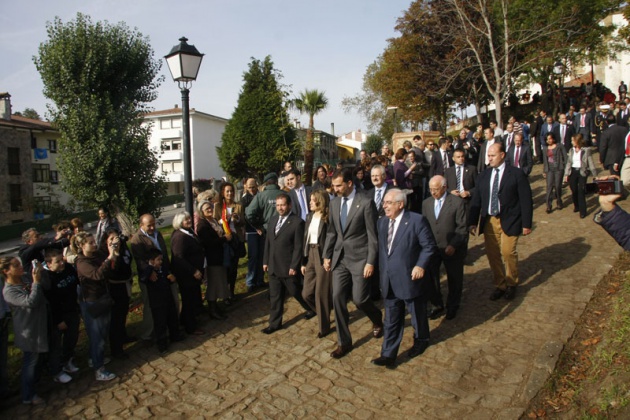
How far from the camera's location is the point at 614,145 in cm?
1088

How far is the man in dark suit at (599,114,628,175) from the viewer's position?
35.4ft

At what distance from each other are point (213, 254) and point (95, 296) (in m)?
1.92

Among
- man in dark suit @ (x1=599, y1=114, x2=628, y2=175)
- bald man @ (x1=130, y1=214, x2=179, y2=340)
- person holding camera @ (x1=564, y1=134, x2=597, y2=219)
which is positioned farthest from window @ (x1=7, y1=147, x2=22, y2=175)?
man in dark suit @ (x1=599, y1=114, x2=628, y2=175)

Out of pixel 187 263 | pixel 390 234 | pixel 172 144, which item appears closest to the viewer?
pixel 390 234

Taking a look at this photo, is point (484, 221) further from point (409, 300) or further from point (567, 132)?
point (567, 132)

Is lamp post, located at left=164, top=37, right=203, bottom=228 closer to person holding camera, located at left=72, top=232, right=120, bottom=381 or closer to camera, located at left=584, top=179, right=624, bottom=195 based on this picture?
person holding camera, located at left=72, top=232, right=120, bottom=381

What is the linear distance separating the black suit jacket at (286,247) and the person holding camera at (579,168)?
759 centimetres

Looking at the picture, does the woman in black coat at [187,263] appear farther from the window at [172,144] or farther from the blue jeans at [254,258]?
the window at [172,144]

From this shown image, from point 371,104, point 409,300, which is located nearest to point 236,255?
point 409,300

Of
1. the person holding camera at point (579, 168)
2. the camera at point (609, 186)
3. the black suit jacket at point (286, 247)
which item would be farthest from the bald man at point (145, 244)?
the person holding camera at point (579, 168)

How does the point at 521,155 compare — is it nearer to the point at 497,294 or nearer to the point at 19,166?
the point at 497,294

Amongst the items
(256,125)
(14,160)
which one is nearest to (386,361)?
(256,125)

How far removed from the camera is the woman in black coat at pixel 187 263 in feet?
20.8

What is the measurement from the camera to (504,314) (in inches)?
241
